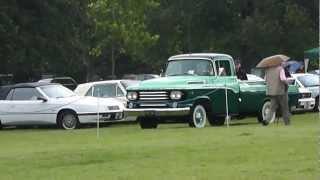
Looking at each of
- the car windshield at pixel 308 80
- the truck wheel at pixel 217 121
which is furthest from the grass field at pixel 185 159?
the car windshield at pixel 308 80

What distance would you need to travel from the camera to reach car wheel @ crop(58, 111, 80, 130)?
26641mm

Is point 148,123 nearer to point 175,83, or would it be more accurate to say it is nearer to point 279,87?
point 175,83

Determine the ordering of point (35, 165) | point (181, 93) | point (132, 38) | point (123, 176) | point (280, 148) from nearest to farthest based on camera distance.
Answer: point (123, 176), point (35, 165), point (280, 148), point (181, 93), point (132, 38)

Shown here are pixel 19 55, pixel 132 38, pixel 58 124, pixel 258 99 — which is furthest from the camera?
pixel 132 38

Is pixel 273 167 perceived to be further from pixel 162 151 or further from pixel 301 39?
pixel 301 39

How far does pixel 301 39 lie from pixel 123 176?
151 feet

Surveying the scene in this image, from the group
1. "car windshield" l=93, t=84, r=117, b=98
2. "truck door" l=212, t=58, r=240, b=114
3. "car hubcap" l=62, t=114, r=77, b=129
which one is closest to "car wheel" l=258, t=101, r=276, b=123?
"truck door" l=212, t=58, r=240, b=114

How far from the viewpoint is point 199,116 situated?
74.4 feet

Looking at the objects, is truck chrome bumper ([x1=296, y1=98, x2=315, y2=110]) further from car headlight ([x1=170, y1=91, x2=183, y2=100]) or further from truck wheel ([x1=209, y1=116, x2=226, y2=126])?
car headlight ([x1=170, y1=91, x2=183, y2=100])

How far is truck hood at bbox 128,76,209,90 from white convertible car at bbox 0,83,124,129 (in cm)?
357

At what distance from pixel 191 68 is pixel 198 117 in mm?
1605

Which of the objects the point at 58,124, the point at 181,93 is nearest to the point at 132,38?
the point at 58,124

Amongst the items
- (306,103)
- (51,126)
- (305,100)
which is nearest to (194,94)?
(51,126)

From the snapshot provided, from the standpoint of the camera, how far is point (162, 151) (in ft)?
46.0
